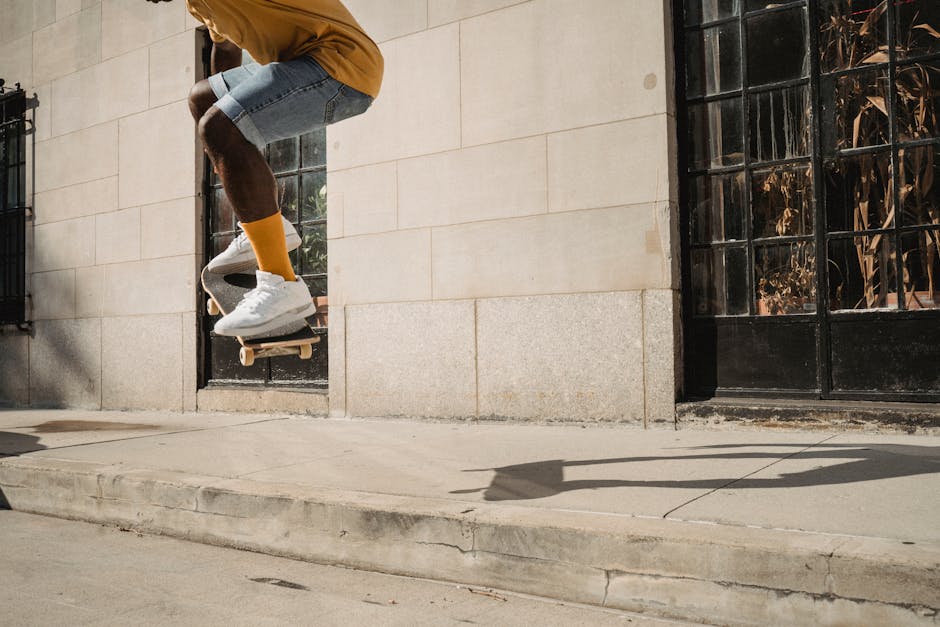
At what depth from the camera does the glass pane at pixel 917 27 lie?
17.6 feet

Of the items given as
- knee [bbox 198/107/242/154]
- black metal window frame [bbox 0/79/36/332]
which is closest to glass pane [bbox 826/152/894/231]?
knee [bbox 198/107/242/154]

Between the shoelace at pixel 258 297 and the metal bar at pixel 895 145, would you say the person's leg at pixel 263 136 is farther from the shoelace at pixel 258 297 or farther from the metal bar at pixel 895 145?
the metal bar at pixel 895 145

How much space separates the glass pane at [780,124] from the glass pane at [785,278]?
661 millimetres

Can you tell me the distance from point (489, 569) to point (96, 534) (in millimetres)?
2510

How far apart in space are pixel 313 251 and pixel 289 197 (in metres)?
0.67

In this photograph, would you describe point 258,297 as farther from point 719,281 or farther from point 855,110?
point 855,110

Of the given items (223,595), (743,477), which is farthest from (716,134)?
(223,595)

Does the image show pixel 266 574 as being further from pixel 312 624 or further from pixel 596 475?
pixel 596 475

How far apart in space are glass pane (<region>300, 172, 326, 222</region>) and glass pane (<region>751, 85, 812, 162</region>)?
408cm

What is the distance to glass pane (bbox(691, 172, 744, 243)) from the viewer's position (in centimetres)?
607

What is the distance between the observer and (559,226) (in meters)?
6.38

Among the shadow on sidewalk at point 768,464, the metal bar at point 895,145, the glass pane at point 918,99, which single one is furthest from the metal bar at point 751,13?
the shadow on sidewalk at point 768,464

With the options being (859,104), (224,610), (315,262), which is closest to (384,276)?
(315,262)

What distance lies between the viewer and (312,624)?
2.96 metres
